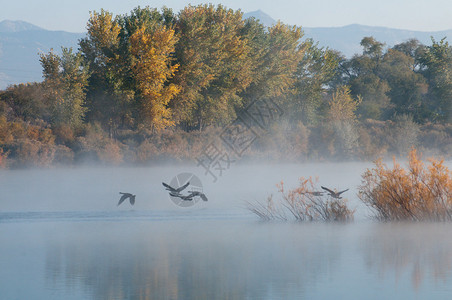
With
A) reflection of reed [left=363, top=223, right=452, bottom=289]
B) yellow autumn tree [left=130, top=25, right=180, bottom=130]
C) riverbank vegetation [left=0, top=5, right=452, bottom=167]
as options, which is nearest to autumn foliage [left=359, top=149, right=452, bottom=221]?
reflection of reed [left=363, top=223, right=452, bottom=289]

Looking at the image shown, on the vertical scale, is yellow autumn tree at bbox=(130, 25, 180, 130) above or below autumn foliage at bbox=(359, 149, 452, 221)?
above

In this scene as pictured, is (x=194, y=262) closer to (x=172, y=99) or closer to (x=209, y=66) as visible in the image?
(x=172, y=99)

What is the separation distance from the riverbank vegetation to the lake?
66.8 feet

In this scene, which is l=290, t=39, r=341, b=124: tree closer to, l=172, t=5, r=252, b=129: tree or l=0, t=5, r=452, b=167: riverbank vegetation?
l=0, t=5, r=452, b=167: riverbank vegetation

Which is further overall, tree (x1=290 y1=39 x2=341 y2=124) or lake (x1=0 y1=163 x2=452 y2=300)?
tree (x1=290 y1=39 x2=341 y2=124)

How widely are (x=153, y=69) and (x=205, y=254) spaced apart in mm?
29751

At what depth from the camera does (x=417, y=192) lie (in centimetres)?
1375

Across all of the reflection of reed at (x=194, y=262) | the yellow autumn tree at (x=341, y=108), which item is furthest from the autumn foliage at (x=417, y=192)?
the yellow autumn tree at (x=341, y=108)

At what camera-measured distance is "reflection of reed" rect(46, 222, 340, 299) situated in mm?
8617

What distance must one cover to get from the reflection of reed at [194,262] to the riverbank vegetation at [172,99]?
24853 millimetres

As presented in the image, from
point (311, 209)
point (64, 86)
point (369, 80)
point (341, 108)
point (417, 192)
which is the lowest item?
point (311, 209)

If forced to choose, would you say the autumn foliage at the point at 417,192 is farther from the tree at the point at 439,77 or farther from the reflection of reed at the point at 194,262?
the tree at the point at 439,77

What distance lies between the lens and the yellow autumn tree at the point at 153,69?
39688mm

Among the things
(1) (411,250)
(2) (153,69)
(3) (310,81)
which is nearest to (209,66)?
(2) (153,69)
